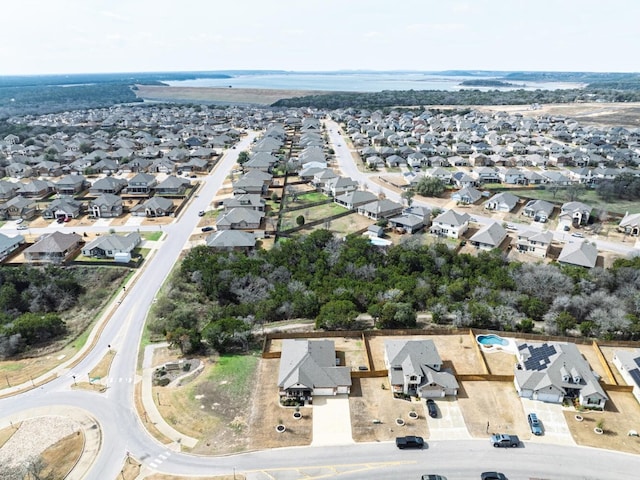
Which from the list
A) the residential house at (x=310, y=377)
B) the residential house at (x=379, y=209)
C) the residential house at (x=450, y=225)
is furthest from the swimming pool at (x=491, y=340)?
the residential house at (x=379, y=209)

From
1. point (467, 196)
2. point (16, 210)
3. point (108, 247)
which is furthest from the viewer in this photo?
point (467, 196)

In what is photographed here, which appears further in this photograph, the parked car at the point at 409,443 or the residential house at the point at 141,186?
the residential house at the point at 141,186

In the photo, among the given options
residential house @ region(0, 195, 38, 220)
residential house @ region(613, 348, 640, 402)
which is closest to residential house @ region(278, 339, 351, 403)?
residential house @ region(613, 348, 640, 402)

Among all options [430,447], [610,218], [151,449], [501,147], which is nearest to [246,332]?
[151,449]

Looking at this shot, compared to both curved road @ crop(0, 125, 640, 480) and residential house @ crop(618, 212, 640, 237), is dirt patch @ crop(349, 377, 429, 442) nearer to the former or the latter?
curved road @ crop(0, 125, 640, 480)

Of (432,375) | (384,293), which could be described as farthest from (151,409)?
(384,293)

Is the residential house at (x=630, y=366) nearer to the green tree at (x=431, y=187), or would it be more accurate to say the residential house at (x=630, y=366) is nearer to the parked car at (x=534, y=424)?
the parked car at (x=534, y=424)

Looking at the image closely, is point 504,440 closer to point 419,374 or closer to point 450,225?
point 419,374
